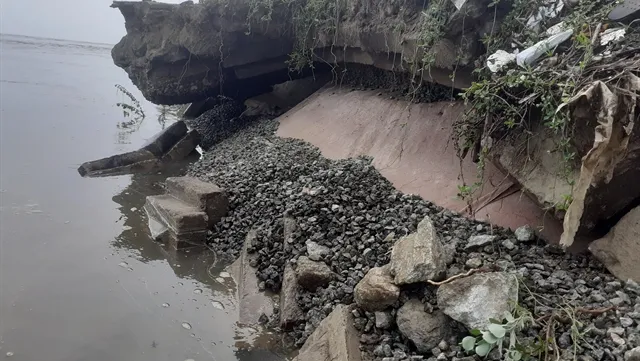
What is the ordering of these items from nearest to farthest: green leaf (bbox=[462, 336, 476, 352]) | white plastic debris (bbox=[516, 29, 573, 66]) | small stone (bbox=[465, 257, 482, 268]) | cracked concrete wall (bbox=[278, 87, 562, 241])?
green leaf (bbox=[462, 336, 476, 352])
small stone (bbox=[465, 257, 482, 268])
white plastic debris (bbox=[516, 29, 573, 66])
cracked concrete wall (bbox=[278, 87, 562, 241])

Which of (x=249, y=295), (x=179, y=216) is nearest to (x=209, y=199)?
(x=179, y=216)

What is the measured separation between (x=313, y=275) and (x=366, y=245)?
529 millimetres

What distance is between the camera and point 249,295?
4453 millimetres

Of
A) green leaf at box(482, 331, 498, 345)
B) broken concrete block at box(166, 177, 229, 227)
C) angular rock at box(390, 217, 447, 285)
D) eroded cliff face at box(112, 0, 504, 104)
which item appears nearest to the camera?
green leaf at box(482, 331, 498, 345)

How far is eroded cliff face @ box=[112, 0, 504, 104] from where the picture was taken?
18.5 ft

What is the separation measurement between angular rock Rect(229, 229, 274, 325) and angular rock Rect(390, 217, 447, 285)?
149 centimetres

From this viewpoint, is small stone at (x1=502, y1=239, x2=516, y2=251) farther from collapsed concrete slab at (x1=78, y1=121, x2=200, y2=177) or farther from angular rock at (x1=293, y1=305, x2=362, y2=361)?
collapsed concrete slab at (x1=78, y1=121, x2=200, y2=177)

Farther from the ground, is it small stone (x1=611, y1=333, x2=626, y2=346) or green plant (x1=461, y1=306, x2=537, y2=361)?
small stone (x1=611, y1=333, x2=626, y2=346)

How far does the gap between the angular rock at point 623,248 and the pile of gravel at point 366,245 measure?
0.24 ft

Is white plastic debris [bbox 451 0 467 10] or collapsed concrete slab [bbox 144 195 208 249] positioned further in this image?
collapsed concrete slab [bbox 144 195 208 249]

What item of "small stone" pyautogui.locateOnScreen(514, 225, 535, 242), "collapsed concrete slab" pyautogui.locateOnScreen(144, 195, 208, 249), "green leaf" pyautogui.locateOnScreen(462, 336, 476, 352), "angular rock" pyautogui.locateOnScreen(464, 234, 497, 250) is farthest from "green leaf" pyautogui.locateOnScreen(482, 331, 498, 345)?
"collapsed concrete slab" pyautogui.locateOnScreen(144, 195, 208, 249)

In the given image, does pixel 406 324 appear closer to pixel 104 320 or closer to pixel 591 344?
pixel 591 344

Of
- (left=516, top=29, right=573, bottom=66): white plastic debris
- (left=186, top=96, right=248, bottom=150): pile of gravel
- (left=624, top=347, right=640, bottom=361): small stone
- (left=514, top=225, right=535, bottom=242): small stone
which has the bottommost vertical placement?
(left=186, top=96, right=248, bottom=150): pile of gravel

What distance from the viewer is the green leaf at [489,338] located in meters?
2.53
